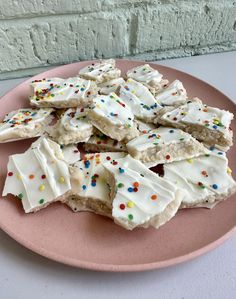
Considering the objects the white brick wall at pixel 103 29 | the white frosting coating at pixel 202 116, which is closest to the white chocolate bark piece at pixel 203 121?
the white frosting coating at pixel 202 116

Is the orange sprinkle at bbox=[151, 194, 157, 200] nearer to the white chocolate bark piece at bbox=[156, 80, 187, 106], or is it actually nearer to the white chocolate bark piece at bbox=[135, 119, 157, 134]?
the white chocolate bark piece at bbox=[135, 119, 157, 134]

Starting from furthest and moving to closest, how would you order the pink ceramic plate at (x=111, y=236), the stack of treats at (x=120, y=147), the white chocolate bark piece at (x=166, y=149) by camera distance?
1. the white chocolate bark piece at (x=166, y=149)
2. the stack of treats at (x=120, y=147)
3. the pink ceramic plate at (x=111, y=236)

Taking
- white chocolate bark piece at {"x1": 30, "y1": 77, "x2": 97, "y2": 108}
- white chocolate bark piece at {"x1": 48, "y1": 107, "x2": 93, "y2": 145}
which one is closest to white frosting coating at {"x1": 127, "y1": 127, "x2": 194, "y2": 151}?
white chocolate bark piece at {"x1": 48, "y1": 107, "x2": 93, "y2": 145}

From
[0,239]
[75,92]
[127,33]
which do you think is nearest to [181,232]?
[0,239]

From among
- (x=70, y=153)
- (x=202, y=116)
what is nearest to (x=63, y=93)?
(x=70, y=153)

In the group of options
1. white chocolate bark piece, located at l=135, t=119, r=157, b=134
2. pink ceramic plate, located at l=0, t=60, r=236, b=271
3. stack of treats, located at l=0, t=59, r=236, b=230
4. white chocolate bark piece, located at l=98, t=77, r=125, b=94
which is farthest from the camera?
white chocolate bark piece, located at l=98, t=77, r=125, b=94

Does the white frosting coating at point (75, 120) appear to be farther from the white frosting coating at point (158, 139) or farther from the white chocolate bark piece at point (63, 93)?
the white frosting coating at point (158, 139)

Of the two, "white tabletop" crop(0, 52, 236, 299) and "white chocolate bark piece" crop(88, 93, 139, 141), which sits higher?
"white chocolate bark piece" crop(88, 93, 139, 141)
